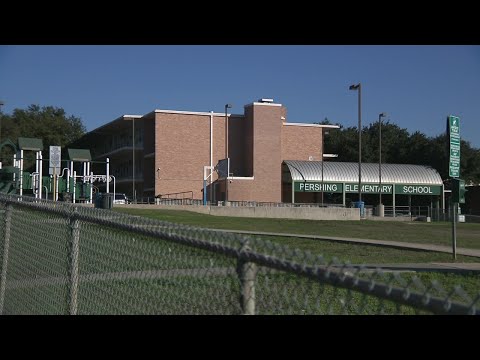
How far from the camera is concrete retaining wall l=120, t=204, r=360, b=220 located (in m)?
41.6

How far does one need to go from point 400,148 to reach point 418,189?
25.8 m

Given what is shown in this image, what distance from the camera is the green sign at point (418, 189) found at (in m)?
65.5

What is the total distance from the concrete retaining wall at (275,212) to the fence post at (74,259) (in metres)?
35.2

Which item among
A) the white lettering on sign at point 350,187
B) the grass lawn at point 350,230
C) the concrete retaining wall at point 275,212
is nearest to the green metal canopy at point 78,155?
the concrete retaining wall at point 275,212

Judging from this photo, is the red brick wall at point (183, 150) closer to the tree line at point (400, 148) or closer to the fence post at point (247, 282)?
the tree line at point (400, 148)

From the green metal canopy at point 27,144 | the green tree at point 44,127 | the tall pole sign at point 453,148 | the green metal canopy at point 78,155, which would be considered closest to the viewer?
the tall pole sign at point 453,148

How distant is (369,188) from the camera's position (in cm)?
6512

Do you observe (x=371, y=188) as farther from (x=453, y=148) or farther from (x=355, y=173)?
(x=453, y=148)

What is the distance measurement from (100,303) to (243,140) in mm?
57650

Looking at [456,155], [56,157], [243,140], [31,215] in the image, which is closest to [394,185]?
[243,140]

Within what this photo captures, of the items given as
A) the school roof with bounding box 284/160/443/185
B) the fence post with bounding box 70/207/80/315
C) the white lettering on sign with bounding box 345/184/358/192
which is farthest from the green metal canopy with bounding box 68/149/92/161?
the fence post with bounding box 70/207/80/315

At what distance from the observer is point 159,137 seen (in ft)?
191
